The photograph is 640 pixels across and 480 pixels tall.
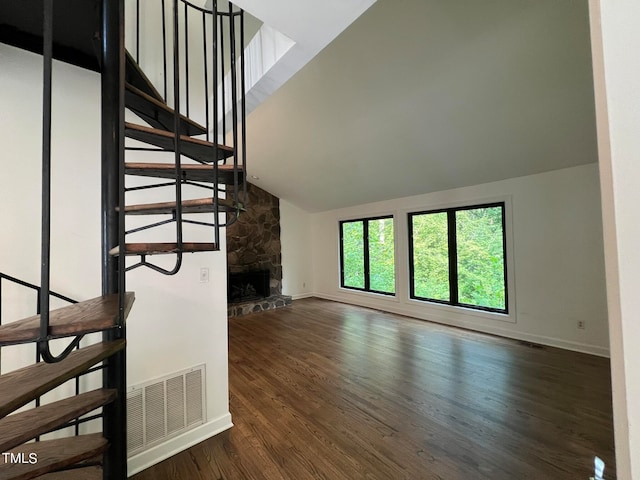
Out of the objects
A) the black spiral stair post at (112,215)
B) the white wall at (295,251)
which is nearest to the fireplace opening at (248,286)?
the white wall at (295,251)

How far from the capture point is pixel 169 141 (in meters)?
1.37

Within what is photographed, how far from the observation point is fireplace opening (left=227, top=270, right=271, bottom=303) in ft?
19.7

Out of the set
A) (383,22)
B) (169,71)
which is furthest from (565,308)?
(169,71)

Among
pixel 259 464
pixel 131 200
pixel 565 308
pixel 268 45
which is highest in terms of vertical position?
pixel 268 45

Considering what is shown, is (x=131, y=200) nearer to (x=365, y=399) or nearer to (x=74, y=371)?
(x=74, y=371)

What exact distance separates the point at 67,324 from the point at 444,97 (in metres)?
3.28

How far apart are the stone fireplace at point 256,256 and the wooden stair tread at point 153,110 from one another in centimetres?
439

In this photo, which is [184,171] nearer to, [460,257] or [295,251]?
[460,257]

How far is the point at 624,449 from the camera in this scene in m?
0.46

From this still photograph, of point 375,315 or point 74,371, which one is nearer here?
point 74,371

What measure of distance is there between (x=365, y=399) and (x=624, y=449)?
223 centimetres

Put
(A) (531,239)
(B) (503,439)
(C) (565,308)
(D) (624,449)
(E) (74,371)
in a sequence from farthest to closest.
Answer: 1. (A) (531,239)
2. (C) (565,308)
3. (B) (503,439)
4. (E) (74,371)
5. (D) (624,449)

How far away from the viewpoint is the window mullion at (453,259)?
14.7 ft

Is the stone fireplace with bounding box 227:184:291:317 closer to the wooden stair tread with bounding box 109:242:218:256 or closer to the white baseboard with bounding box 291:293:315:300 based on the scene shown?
the white baseboard with bounding box 291:293:315:300
